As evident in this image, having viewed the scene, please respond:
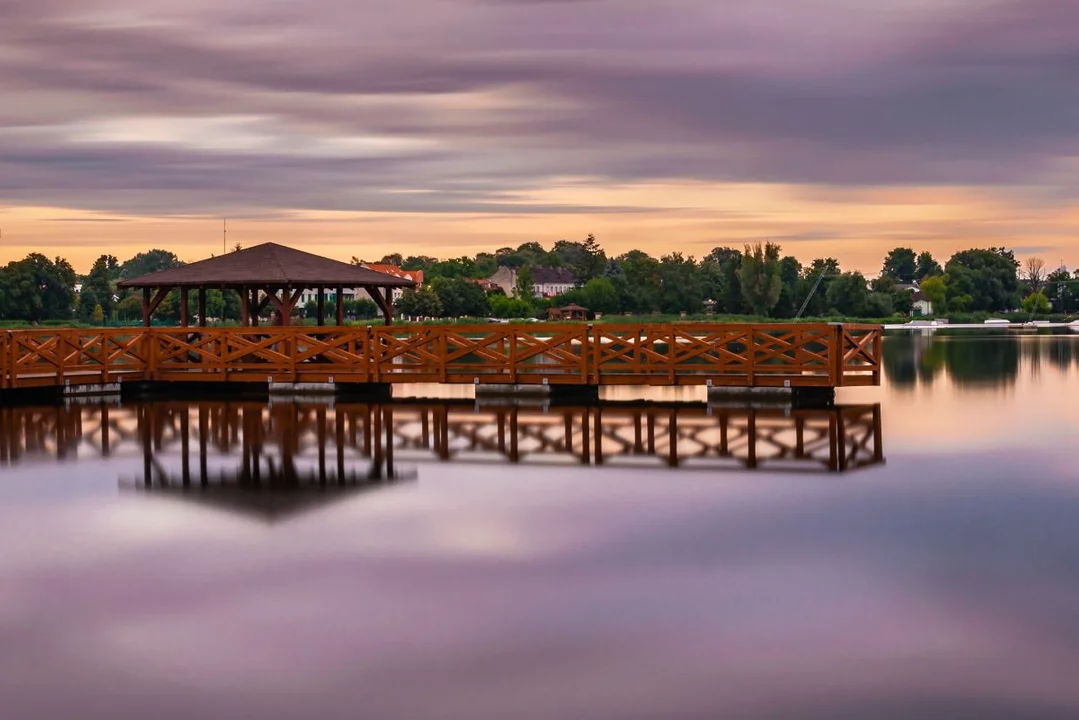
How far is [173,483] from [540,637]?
6.69 meters

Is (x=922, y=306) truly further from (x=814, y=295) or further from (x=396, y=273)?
(x=396, y=273)

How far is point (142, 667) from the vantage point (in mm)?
6414

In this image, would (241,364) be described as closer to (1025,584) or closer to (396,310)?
(1025,584)

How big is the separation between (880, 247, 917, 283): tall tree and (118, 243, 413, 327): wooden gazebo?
143 m

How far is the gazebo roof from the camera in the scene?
24.2m

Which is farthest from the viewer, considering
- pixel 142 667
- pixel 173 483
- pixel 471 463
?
pixel 471 463

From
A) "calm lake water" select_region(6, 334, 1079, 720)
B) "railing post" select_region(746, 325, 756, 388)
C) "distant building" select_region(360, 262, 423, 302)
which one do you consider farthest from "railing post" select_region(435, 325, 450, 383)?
"distant building" select_region(360, 262, 423, 302)

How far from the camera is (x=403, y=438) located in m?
15.9

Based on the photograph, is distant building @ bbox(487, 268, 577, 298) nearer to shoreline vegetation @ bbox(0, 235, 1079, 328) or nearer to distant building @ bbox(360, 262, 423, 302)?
distant building @ bbox(360, 262, 423, 302)

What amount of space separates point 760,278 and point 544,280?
6018cm

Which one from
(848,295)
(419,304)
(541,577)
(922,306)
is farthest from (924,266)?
(541,577)

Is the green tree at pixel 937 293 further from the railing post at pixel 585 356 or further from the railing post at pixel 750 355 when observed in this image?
the railing post at pixel 585 356

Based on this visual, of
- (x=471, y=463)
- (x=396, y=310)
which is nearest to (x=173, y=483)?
(x=471, y=463)

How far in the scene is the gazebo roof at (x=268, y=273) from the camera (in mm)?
24203
